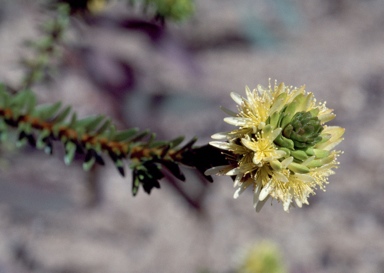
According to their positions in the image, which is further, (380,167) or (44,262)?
(380,167)

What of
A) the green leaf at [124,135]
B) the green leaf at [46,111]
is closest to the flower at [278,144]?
the green leaf at [124,135]

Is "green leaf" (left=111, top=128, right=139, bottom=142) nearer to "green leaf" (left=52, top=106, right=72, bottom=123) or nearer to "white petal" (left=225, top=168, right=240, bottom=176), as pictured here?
"green leaf" (left=52, top=106, right=72, bottom=123)

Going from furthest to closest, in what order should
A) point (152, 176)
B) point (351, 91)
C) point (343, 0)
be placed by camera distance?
point (343, 0) → point (351, 91) → point (152, 176)

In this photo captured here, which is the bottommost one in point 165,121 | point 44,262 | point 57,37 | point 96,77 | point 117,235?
point 44,262

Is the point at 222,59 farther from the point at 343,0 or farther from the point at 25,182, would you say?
the point at 25,182

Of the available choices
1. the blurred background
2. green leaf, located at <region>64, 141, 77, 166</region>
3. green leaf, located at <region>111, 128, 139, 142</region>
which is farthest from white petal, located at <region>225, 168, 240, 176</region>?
the blurred background

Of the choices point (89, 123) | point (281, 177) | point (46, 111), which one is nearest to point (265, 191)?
point (281, 177)

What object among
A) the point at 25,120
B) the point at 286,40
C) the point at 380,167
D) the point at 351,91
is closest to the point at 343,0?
the point at 286,40

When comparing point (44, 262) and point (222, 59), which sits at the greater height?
point (222, 59)
